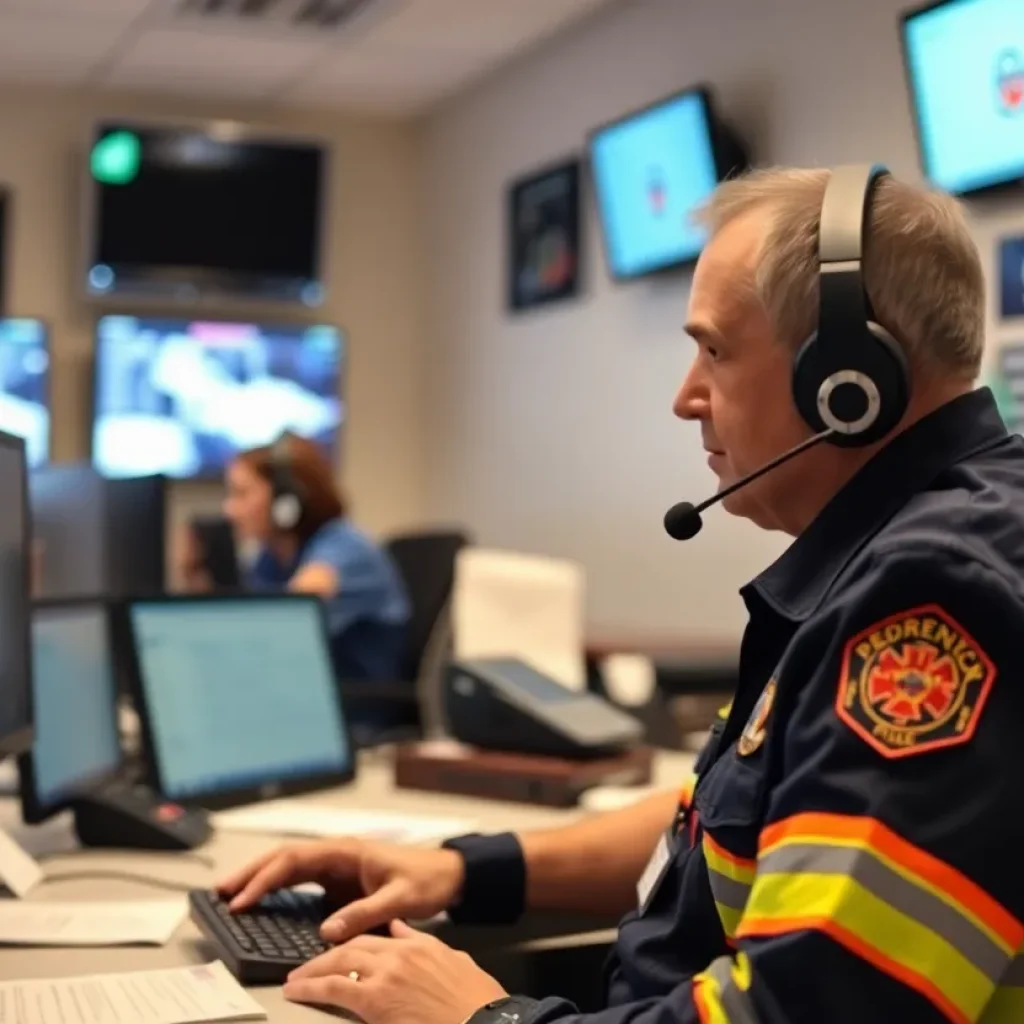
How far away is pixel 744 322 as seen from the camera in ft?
3.84

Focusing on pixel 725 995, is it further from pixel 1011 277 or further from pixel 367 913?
pixel 1011 277

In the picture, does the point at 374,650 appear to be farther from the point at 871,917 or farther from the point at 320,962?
the point at 871,917

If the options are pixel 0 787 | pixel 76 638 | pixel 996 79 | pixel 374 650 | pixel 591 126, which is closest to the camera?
pixel 76 638

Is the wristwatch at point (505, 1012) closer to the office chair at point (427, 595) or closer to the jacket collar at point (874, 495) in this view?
the jacket collar at point (874, 495)

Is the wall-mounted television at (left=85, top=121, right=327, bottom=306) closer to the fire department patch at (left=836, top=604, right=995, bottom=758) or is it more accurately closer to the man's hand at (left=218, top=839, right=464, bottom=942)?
the man's hand at (left=218, top=839, right=464, bottom=942)

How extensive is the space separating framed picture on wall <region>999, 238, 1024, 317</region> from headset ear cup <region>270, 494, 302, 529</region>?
195cm

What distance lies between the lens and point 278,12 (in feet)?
14.4

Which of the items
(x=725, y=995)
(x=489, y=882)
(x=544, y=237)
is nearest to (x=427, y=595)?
(x=544, y=237)

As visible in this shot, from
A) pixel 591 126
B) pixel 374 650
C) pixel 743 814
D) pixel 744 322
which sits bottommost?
pixel 374 650

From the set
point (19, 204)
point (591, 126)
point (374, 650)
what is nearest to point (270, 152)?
point (19, 204)

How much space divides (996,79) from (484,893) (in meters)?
2.08

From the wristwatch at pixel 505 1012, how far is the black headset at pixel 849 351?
0.47m

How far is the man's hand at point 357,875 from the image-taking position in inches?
57.9

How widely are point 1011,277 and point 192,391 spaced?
2.90 m
